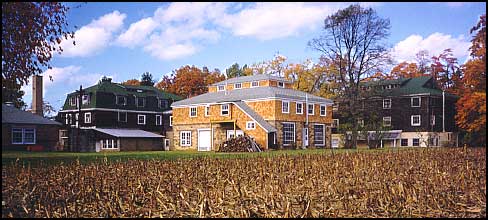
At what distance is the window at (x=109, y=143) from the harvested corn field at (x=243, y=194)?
1559 inches

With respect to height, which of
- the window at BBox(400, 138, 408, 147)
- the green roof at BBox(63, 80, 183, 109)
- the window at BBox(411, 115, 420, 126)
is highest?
the green roof at BBox(63, 80, 183, 109)

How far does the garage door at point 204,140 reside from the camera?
160 feet

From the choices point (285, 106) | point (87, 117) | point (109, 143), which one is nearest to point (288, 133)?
point (285, 106)

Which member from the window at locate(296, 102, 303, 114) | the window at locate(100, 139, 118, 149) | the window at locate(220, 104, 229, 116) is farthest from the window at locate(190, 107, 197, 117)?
the window at locate(296, 102, 303, 114)

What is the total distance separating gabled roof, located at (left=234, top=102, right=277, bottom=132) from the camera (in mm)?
43075

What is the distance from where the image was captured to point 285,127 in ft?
152

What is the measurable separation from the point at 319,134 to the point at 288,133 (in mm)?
5217

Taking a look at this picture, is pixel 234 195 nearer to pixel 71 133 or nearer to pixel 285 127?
pixel 285 127

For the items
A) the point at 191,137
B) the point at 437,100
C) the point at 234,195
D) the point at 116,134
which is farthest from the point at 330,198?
the point at 437,100

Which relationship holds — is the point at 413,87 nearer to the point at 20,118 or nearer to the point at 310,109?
the point at 310,109

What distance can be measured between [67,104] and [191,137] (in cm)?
2071

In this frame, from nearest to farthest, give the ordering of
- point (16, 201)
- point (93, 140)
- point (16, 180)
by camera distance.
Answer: point (16, 201) < point (16, 180) < point (93, 140)

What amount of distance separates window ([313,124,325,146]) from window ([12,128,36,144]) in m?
25.9

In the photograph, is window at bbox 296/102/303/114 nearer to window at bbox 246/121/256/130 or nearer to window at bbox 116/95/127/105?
window at bbox 246/121/256/130
